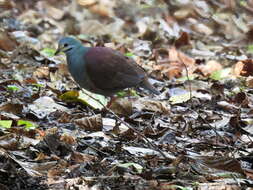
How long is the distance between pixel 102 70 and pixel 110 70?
79 mm

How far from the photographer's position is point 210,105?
5.62 metres

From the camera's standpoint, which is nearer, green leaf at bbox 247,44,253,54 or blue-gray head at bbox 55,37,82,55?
blue-gray head at bbox 55,37,82,55

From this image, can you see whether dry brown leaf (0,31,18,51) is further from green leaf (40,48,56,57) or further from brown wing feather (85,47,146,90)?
brown wing feather (85,47,146,90)

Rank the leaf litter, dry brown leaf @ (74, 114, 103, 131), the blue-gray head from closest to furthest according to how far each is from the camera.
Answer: the leaf litter → dry brown leaf @ (74, 114, 103, 131) → the blue-gray head

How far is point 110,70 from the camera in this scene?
5340 mm

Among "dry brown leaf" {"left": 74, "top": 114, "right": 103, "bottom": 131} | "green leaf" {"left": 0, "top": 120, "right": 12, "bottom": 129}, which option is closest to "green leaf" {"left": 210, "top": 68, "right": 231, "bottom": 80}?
"dry brown leaf" {"left": 74, "top": 114, "right": 103, "bottom": 131}

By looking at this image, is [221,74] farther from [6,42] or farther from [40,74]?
[6,42]

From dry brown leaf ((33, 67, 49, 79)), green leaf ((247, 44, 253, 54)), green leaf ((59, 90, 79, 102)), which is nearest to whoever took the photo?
green leaf ((59, 90, 79, 102))

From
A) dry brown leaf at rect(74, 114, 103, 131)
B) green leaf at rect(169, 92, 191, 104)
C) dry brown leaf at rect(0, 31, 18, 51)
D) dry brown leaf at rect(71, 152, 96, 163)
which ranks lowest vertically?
dry brown leaf at rect(0, 31, 18, 51)

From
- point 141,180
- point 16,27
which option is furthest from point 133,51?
point 141,180

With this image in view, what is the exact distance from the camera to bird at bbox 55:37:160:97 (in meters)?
5.29

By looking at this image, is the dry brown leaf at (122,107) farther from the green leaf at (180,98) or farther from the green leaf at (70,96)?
the green leaf at (180,98)

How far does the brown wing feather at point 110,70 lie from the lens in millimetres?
5285

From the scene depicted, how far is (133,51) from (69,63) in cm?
252
